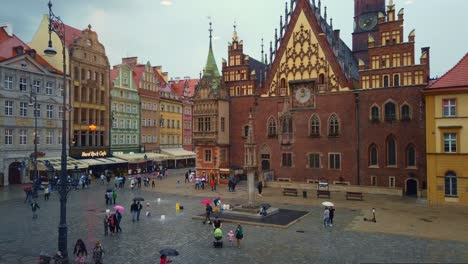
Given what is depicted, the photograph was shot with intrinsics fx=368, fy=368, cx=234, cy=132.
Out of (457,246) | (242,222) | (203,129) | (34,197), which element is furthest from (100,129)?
(457,246)

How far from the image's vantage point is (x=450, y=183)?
33719 mm

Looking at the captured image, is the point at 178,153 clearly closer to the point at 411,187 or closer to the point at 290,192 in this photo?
the point at 290,192

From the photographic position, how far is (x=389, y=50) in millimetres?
41562

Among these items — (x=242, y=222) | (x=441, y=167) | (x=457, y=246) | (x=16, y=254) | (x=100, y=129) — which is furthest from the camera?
(x=100, y=129)

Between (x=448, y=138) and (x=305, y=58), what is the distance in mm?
20054

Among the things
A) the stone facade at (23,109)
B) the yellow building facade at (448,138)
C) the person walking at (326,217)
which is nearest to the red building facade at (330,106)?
the yellow building facade at (448,138)

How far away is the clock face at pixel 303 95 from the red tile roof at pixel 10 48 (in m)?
34.8

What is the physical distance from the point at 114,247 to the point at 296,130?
32.2 meters

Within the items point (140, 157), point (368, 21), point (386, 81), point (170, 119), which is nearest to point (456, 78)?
point (386, 81)

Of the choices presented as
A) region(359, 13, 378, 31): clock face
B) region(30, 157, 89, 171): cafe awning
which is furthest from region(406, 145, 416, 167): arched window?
→ region(30, 157, 89, 171): cafe awning

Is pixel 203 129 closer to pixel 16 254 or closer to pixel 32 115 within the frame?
pixel 32 115

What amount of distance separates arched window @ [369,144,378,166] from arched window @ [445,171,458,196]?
374 inches

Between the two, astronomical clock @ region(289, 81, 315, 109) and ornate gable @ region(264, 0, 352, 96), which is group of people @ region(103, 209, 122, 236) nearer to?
astronomical clock @ region(289, 81, 315, 109)

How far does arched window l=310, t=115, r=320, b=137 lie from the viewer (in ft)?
152
